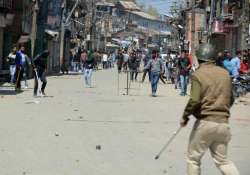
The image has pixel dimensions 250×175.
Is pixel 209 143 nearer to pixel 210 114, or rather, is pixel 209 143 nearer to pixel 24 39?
pixel 210 114

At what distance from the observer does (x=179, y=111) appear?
794 inches

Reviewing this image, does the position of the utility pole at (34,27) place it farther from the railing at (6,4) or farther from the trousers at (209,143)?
the trousers at (209,143)

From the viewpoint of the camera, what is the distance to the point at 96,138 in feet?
44.0

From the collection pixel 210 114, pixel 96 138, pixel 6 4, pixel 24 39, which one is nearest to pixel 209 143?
pixel 210 114

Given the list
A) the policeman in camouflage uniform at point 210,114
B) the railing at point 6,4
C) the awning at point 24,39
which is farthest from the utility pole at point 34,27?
the policeman in camouflage uniform at point 210,114

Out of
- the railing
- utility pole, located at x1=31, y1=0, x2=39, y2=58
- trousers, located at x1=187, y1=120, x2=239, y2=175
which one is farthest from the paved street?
utility pole, located at x1=31, y1=0, x2=39, y2=58

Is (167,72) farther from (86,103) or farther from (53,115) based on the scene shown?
(53,115)

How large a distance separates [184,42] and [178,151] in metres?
77.8

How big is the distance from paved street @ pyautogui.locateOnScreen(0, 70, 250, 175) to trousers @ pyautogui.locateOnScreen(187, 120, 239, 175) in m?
2.01

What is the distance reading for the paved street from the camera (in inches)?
400

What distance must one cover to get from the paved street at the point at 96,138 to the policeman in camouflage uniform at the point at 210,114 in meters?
2.05

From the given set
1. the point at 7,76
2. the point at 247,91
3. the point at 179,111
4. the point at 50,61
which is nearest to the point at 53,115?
the point at 179,111

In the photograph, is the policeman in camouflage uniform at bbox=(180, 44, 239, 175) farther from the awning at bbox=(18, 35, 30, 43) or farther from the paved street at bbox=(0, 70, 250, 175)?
the awning at bbox=(18, 35, 30, 43)

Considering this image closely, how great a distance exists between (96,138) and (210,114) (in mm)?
5896
